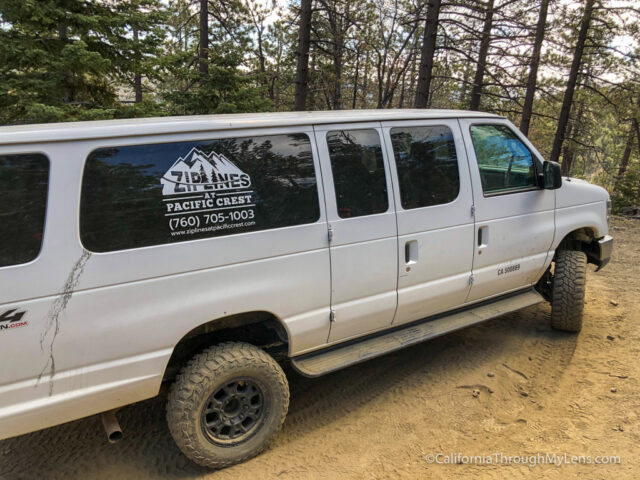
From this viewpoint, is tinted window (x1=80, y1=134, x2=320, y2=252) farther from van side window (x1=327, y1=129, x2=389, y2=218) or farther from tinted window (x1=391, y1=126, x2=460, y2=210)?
tinted window (x1=391, y1=126, x2=460, y2=210)

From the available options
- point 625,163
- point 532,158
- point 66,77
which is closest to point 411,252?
point 532,158

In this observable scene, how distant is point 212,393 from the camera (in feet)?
8.68

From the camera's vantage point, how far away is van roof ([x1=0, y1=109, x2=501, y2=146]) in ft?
7.18

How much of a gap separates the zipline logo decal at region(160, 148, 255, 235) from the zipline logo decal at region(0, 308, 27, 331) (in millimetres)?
830

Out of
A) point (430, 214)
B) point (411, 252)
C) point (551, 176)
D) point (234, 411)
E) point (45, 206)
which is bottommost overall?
point (234, 411)

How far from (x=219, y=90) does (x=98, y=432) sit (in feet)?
23.2

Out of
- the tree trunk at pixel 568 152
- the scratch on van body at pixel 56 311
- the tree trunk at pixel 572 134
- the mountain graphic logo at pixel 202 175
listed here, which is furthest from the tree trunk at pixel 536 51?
the scratch on van body at pixel 56 311

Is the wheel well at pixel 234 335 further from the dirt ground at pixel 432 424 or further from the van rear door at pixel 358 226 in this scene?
the dirt ground at pixel 432 424

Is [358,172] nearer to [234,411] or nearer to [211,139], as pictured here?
[211,139]

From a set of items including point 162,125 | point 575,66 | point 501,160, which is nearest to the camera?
point 162,125

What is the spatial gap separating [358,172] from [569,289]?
2.75 m

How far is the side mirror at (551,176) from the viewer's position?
12.7 feet

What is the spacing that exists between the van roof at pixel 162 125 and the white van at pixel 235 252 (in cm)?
1

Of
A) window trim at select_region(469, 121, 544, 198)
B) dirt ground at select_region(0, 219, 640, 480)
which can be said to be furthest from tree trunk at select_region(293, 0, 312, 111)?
dirt ground at select_region(0, 219, 640, 480)
